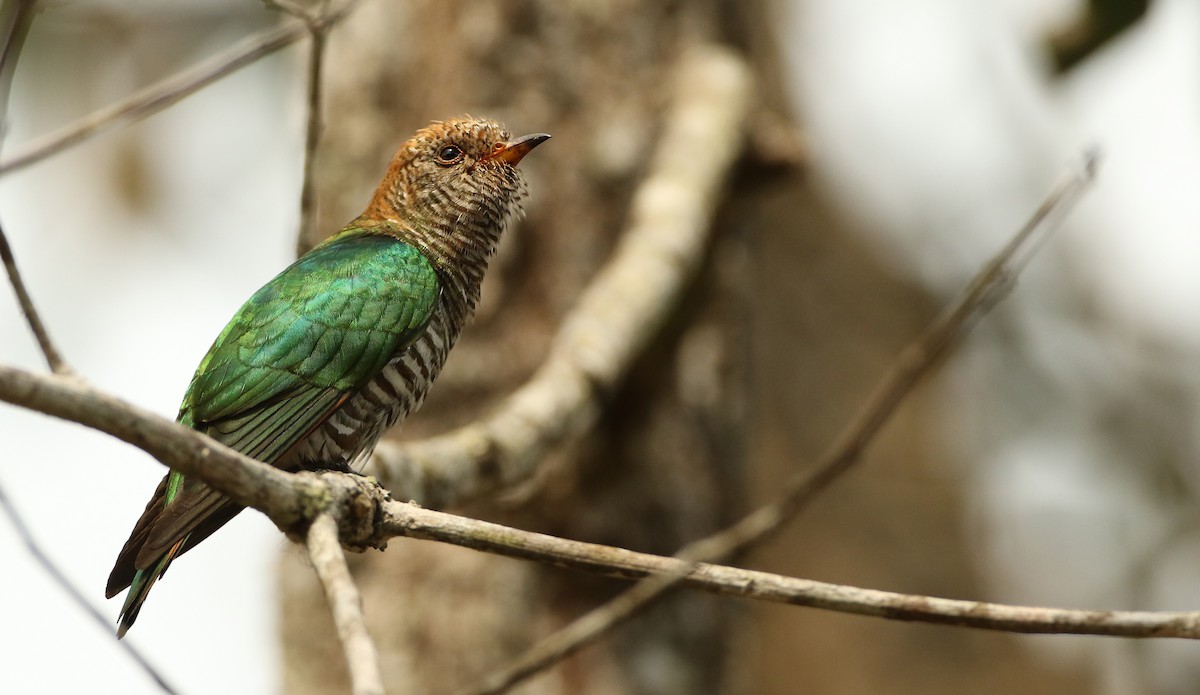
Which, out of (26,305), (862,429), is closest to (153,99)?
(26,305)

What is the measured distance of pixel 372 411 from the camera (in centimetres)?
423

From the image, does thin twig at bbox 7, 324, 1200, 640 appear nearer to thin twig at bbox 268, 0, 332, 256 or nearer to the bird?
the bird

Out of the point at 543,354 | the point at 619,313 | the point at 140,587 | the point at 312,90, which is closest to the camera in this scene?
the point at 140,587

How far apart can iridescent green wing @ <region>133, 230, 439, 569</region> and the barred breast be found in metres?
0.06

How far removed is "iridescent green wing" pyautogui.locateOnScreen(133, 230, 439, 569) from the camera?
398 centimetres

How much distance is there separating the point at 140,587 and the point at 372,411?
1019 millimetres

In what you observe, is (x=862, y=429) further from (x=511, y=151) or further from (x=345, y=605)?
(x=345, y=605)

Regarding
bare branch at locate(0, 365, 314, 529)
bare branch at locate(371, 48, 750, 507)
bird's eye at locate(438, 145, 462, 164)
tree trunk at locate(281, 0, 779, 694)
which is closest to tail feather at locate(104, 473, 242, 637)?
bare branch at locate(371, 48, 750, 507)

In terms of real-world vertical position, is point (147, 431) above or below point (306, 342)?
below

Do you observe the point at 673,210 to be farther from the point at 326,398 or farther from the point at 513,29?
the point at 326,398

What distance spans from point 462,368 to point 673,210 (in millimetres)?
1351

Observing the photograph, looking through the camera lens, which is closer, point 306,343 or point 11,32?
point 11,32

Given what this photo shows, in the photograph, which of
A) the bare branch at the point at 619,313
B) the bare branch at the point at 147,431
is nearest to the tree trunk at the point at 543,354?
the bare branch at the point at 619,313

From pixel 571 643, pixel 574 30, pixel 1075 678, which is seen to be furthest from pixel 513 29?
pixel 1075 678
